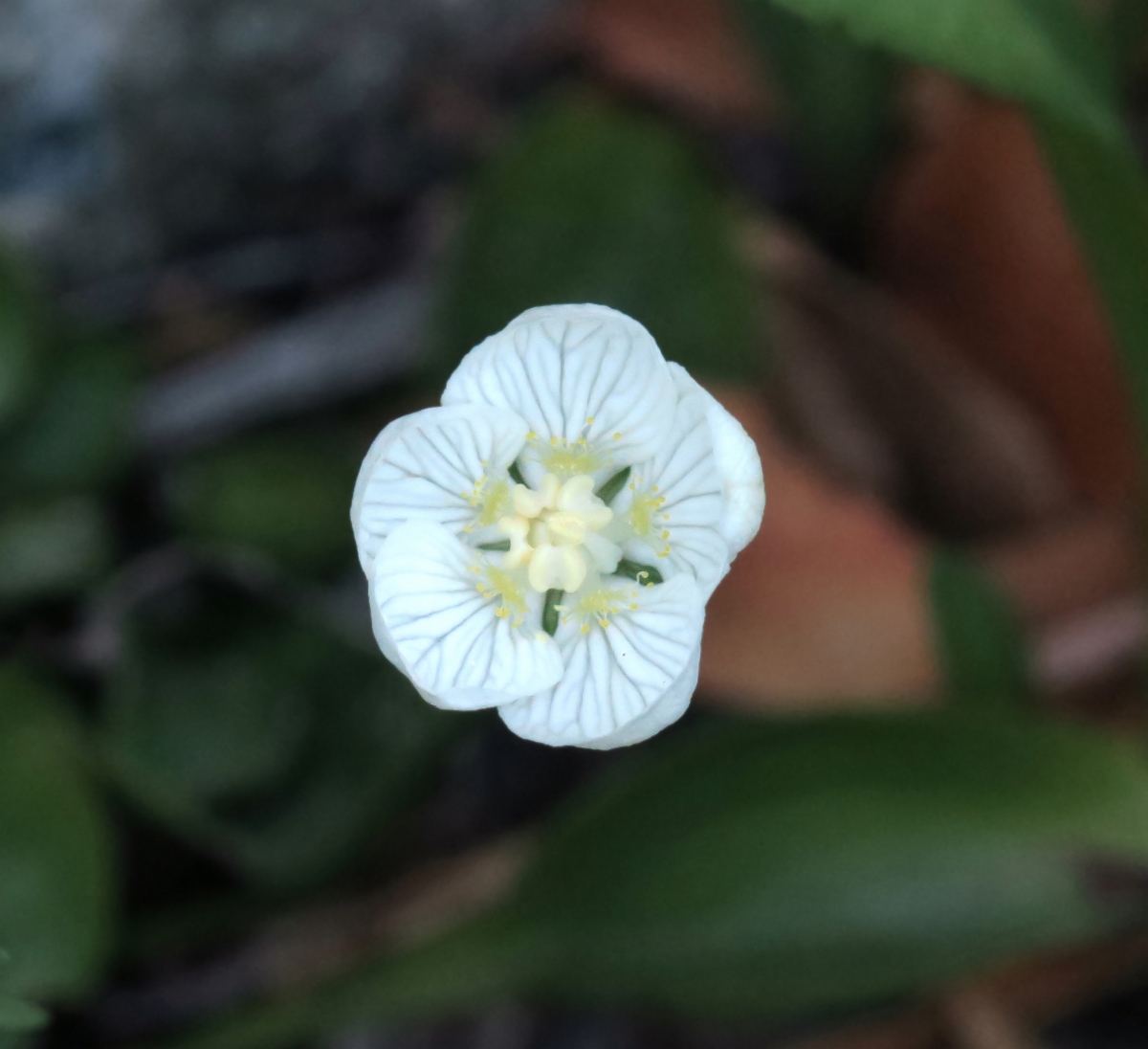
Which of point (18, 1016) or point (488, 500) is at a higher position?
point (488, 500)

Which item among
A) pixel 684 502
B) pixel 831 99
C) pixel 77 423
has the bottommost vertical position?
pixel 684 502

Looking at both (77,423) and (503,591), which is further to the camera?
(77,423)

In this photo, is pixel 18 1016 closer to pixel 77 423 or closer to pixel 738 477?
pixel 738 477

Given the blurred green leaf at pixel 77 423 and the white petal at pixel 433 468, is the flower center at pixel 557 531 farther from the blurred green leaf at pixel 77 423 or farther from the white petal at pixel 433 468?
the blurred green leaf at pixel 77 423

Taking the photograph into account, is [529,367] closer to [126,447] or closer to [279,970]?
[126,447]

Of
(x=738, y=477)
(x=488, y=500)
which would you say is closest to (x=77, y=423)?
(x=488, y=500)

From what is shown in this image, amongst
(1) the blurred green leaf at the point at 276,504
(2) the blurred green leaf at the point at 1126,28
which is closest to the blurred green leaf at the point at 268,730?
(1) the blurred green leaf at the point at 276,504
